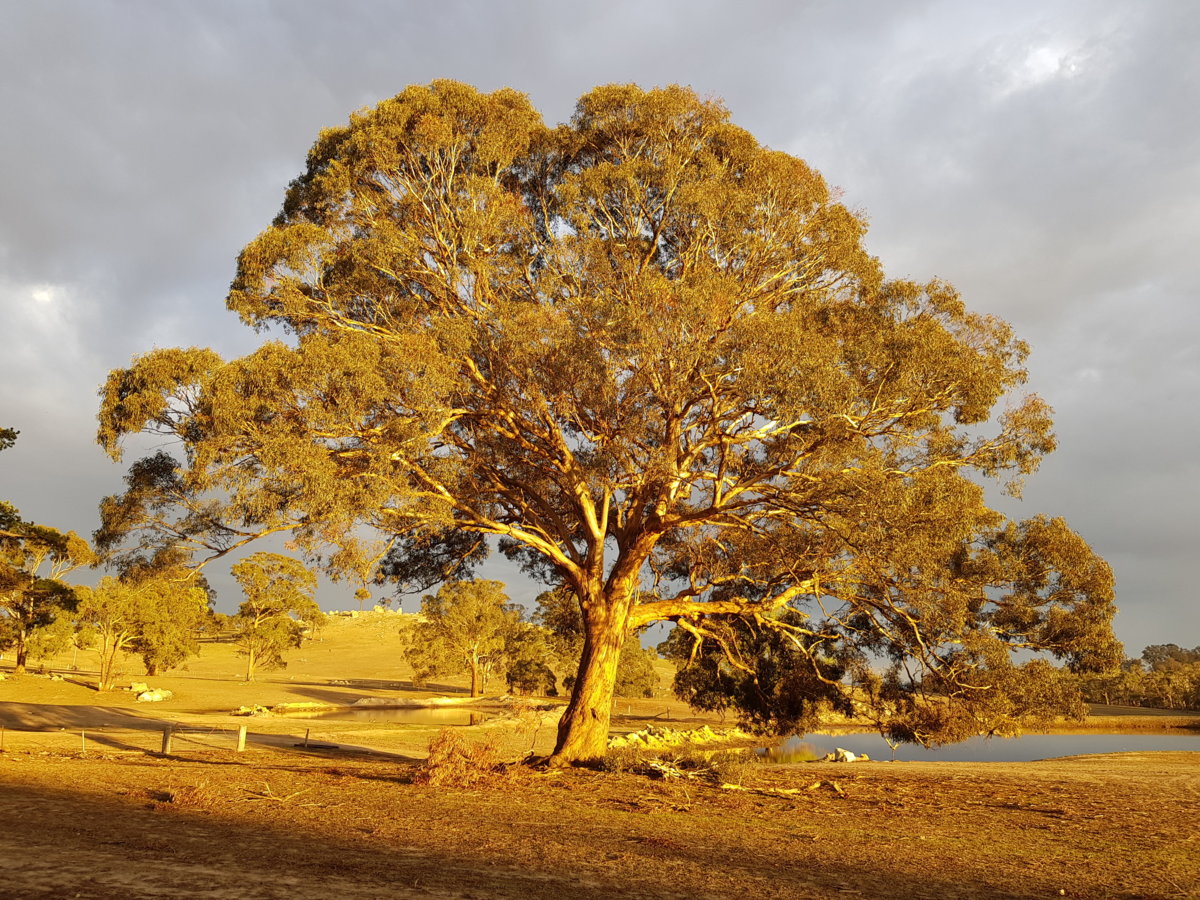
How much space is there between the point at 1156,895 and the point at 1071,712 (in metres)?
13.6

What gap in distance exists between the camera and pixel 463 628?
166ft

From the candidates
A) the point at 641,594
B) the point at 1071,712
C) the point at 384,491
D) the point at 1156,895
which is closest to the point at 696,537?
the point at 641,594

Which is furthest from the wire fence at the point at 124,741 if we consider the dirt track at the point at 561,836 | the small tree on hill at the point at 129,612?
the small tree on hill at the point at 129,612

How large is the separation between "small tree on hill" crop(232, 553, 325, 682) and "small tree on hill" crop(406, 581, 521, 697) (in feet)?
25.0

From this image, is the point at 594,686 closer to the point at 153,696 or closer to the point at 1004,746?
the point at 153,696

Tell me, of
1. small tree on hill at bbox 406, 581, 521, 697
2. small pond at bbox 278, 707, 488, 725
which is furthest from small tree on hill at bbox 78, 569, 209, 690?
small tree on hill at bbox 406, 581, 521, 697

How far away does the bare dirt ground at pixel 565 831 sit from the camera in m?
7.34

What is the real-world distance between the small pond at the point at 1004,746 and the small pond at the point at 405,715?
562 inches

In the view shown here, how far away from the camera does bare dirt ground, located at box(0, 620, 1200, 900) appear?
7340 mm

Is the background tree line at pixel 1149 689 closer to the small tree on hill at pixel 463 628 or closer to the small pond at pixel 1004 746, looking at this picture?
the small pond at pixel 1004 746

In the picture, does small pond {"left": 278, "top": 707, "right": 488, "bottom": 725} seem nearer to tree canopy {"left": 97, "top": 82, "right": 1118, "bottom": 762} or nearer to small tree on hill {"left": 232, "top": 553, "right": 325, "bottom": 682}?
small tree on hill {"left": 232, "top": 553, "right": 325, "bottom": 682}

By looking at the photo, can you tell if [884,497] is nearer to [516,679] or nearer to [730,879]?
[730,879]

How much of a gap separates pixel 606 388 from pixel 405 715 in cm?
3197

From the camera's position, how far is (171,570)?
1677 cm
